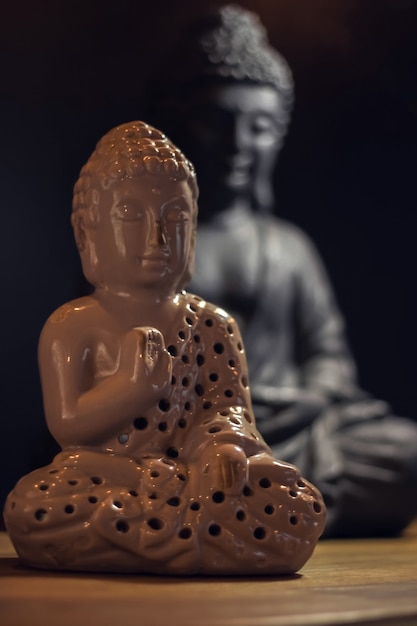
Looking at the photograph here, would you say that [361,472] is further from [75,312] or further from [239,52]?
[75,312]

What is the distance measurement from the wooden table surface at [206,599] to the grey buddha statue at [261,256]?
917mm

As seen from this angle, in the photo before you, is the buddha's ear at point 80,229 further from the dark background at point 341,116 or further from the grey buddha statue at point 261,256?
the dark background at point 341,116

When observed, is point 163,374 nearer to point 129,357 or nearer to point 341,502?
point 129,357

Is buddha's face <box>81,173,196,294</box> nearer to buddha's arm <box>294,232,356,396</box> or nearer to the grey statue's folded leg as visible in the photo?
the grey statue's folded leg

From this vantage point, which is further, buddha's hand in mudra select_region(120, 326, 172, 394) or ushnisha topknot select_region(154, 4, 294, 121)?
ushnisha topknot select_region(154, 4, 294, 121)

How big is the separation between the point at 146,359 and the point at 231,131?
127cm

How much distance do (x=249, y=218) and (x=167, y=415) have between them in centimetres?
131

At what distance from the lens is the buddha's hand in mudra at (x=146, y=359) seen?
153 centimetres

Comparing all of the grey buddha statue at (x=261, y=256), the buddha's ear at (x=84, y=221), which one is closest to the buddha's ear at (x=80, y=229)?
the buddha's ear at (x=84, y=221)

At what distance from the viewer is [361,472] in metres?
2.48

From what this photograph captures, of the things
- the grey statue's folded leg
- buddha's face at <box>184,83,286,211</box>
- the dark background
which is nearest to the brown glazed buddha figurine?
the grey statue's folded leg

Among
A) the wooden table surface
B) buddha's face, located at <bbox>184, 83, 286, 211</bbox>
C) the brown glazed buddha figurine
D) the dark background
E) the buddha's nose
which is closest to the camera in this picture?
the wooden table surface

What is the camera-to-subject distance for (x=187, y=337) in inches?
64.0

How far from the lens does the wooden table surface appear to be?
1.15 m
